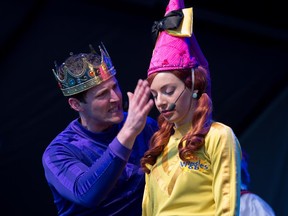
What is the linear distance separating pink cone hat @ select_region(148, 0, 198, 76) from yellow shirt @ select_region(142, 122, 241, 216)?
23cm

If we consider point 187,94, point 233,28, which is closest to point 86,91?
point 187,94

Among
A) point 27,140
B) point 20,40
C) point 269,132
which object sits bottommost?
point 269,132

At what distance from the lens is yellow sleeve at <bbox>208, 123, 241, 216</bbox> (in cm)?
240

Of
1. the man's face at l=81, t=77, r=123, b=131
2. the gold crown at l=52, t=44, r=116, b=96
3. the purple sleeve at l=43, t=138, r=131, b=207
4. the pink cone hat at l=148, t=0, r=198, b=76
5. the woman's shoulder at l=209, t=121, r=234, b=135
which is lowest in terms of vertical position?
the purple sleeve at l=43, t=138, r=131, b=207

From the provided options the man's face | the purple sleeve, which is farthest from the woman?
the man's face

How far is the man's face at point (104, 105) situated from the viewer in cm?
307

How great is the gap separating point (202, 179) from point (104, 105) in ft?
2.48

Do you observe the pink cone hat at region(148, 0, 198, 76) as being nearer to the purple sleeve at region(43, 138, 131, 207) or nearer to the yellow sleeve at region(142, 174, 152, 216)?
the purple sleeve at region(43, 138, 131, 207)

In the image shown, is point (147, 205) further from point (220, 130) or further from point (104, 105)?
point (104, 105)

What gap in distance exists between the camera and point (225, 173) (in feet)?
7.89

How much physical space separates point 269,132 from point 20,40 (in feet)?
6.13

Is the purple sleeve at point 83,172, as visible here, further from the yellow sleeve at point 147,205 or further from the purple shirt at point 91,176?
the yellow sleeve at point 147,205

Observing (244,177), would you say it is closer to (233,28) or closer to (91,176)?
(233,28)

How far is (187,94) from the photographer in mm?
2543
